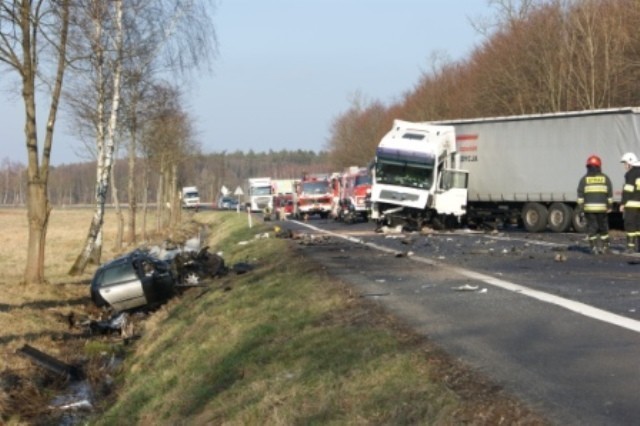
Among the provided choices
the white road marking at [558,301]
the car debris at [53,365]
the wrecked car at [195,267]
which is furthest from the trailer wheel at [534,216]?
the car debris at [53,365]

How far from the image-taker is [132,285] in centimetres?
1794

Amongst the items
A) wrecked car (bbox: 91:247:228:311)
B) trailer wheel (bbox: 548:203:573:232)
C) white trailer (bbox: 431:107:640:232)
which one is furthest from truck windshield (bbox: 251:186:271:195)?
wrecked car (bbox: 91:247:228:311)

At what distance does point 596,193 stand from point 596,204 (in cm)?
24

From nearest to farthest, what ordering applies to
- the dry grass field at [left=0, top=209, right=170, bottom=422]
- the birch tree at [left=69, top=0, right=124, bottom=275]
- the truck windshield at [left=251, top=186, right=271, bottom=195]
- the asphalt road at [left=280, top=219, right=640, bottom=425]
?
the asphalt road at [left=280, top=219, right=640, bottom=425]
the dry grass field at [left=0, top=209, right=170, bottom=422]
the birch tree at [left=69, top=0, right=124, bottom=275]
the truck windshield at [left=251, top=186, right=271, bottom=195]

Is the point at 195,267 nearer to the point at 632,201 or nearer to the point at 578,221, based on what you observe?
the point at 632,201

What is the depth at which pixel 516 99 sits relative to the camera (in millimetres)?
46219

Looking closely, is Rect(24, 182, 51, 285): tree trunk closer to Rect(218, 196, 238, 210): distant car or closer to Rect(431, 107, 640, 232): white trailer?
Rect(431, 107, 640, 232): white trailer

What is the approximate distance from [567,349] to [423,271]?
695 centimetres

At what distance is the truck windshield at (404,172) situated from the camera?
28.6 m

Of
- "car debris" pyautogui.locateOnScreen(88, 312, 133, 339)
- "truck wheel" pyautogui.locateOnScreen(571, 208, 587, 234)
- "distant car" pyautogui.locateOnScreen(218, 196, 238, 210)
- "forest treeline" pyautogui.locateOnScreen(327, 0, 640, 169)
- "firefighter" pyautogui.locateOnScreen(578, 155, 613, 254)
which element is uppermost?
"forest treeline" pyautogui.locateOnScreen(327, 0, 640, 169)

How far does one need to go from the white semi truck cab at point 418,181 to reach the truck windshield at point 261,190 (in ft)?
139

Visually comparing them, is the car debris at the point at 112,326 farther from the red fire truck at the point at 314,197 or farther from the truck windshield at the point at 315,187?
the truck windshield at the point at 315,187

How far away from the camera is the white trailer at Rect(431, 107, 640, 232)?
25.8m

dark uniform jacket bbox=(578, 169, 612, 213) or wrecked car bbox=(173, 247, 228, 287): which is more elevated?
dark uniform jacket bbox=(578, 169, 612, 213)
